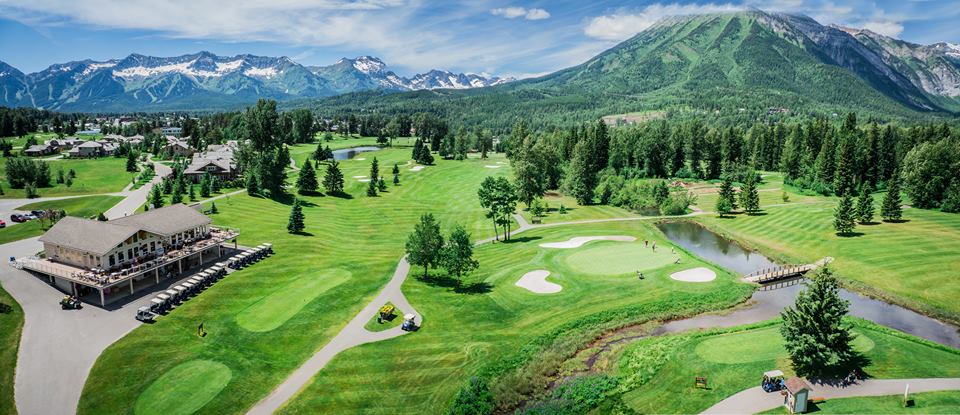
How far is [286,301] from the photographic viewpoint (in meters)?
44.8

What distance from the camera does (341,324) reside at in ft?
134

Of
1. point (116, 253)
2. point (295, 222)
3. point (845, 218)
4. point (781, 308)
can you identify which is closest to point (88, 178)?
point (295, 222)

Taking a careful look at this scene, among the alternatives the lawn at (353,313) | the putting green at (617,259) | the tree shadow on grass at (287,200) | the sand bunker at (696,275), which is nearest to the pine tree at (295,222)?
the lawn at (353,313)

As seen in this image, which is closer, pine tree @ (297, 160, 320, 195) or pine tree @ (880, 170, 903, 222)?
pine tree @ (880, 170, 903, 222)

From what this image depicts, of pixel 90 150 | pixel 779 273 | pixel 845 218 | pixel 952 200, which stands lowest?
pixel 779 273

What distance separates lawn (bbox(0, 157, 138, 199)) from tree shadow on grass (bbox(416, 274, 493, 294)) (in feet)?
227

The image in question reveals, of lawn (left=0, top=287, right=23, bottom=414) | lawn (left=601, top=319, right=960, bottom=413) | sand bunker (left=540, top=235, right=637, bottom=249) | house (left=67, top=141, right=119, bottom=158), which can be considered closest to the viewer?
lawn (left=0, top=287, right=23, bottom=414)

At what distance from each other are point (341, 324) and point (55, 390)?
18.0m

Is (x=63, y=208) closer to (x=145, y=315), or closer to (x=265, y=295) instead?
(x=145, y=315)

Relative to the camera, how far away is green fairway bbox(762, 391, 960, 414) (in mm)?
27359

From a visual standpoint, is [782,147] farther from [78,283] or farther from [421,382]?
[78,283]

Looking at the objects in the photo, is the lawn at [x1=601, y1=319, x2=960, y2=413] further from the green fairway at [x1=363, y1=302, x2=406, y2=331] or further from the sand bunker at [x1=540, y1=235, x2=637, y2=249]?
the sand bunker at [x1=540, y1=235, x2=637, y2=249]

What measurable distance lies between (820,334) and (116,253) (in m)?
55.9

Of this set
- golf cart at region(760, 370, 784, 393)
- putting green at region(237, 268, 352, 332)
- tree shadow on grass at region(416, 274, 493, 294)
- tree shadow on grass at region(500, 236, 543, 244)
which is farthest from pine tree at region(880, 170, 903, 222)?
putting green at region(237, 268, 352, 332)
